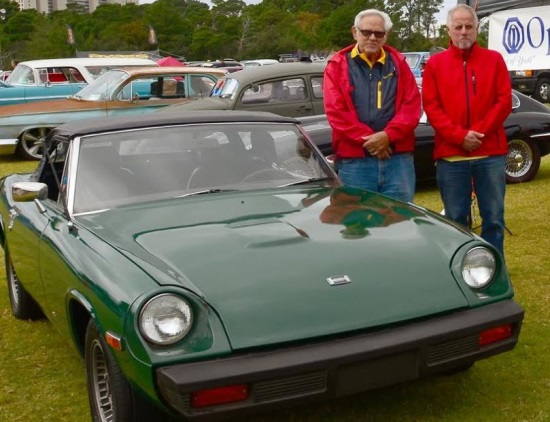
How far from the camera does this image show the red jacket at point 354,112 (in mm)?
4902

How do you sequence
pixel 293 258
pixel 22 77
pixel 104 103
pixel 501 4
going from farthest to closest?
pixel 22 77, pixel 104 103, pixel 501 4, pixel 293 258

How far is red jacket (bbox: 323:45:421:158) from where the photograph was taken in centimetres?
490

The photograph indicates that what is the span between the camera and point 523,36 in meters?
7.26

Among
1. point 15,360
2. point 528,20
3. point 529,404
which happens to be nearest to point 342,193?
point 529,404

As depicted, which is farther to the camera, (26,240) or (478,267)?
(26,240)

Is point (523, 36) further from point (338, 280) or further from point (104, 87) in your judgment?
point (104, 87)

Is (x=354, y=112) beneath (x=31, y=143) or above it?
above

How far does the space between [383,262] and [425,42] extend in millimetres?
75002

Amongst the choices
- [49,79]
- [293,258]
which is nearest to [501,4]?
[293,258]

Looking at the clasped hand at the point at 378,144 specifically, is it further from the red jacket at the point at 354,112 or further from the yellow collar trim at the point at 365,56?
the yellow collar trim at the point at 365,56

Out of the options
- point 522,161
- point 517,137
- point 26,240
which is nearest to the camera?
point 26,240

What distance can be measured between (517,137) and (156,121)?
240 inches

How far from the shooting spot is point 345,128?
4922 mm

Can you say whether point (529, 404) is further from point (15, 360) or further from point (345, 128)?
point (15, 360)
